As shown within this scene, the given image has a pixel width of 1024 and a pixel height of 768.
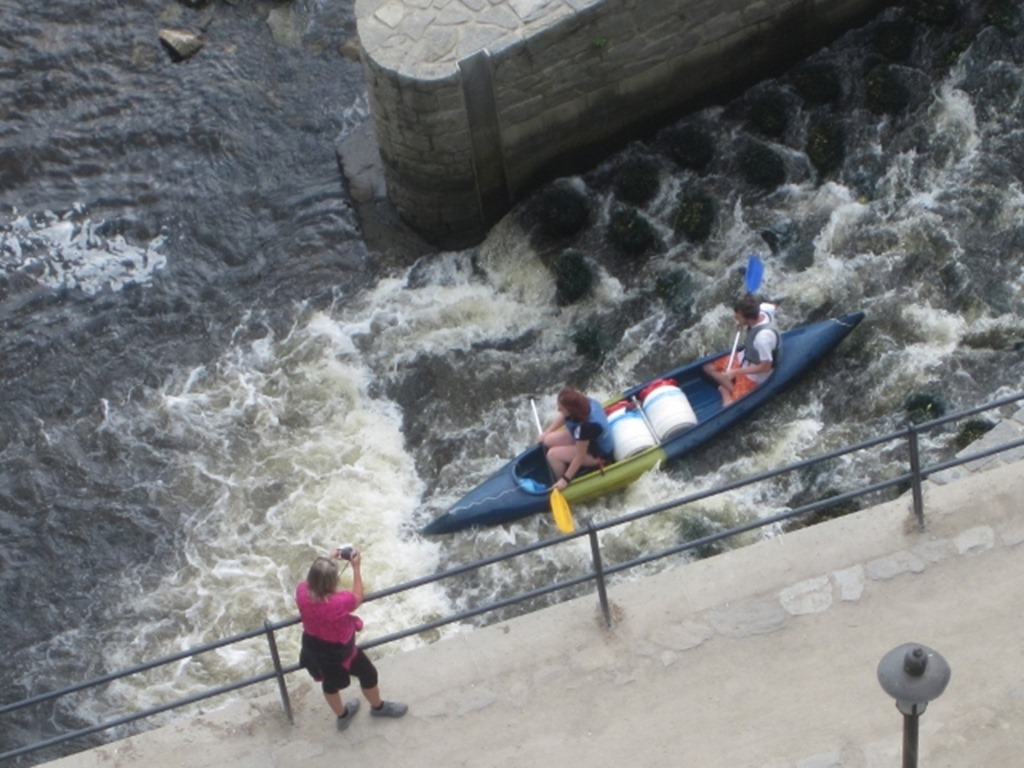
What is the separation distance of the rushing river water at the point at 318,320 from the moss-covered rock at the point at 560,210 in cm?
15

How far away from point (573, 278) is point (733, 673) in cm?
558

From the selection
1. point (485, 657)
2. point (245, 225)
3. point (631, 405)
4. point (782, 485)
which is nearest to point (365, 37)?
point (245, 225)

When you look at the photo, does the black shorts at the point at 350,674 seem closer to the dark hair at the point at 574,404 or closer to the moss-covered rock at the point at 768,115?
the dark hair at the point at 574,404

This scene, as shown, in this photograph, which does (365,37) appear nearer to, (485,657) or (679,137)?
(679,137)

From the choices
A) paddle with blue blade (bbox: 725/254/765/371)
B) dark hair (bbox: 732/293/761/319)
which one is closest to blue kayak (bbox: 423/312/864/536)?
paddle with blue blade (bbox: 725/254/765/371)

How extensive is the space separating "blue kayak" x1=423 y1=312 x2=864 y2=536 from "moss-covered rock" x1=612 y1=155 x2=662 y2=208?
228cm

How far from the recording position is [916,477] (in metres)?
8.52

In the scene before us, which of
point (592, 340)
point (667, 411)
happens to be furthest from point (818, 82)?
point (667, 411)

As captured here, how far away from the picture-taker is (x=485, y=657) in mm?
8625

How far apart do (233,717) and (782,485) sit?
185 inches

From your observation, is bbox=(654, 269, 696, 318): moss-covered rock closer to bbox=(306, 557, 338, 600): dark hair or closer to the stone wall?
the stone wall

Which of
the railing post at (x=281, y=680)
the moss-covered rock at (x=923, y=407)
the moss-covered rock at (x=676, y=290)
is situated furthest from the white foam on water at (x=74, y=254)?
the moss-covered rock at (x=923, y=407)

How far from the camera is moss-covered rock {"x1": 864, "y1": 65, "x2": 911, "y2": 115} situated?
13.9 meters

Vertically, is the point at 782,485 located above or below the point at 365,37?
below
